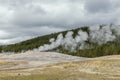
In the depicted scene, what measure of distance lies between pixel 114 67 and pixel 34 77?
2143cm

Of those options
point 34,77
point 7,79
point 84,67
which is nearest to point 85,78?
point 34,77

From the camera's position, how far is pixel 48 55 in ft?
328

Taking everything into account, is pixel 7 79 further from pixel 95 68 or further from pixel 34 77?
pixel 95 68

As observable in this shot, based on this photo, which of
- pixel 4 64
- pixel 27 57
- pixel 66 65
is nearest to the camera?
pixel 66 65

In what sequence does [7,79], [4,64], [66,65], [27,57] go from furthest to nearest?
[27,57], [4,64], [66,65], [7,79]

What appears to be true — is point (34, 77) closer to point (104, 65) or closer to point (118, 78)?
point (118, 78)

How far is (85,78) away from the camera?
152ft

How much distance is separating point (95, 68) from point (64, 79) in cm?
1731

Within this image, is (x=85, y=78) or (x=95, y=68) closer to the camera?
(x=85, y=78)

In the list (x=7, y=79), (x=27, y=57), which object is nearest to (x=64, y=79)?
(x=7, y=79)

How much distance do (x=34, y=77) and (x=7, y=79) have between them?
12.6 feet

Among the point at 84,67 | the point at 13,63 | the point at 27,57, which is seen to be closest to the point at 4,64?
the point at 13,63

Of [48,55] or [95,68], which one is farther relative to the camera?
[48,55]

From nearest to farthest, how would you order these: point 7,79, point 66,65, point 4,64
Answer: point 7,79 → point 66,65 → point 4,64
